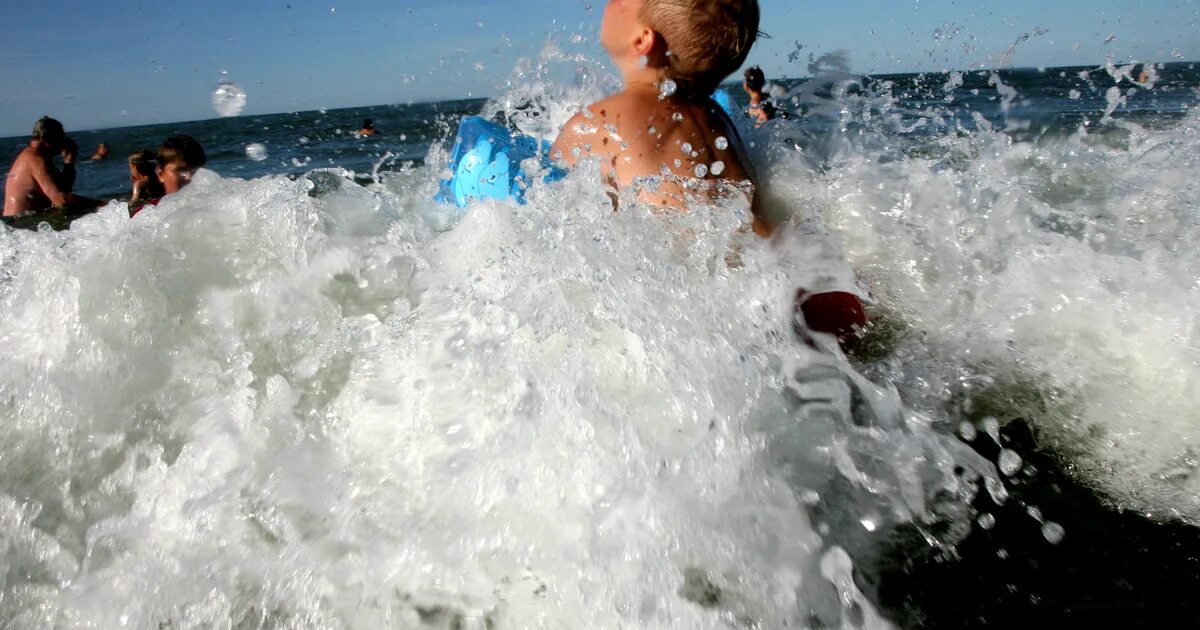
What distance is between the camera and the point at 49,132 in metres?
6.86

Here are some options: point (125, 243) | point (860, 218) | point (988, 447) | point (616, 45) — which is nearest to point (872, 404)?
point (988, 447)

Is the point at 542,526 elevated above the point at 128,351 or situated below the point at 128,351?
below

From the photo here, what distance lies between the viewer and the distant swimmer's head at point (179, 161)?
566 cm

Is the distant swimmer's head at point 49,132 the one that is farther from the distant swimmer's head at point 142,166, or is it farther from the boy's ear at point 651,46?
the boy's ear at point 651,46

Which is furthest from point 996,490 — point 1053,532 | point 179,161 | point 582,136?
point 179,161

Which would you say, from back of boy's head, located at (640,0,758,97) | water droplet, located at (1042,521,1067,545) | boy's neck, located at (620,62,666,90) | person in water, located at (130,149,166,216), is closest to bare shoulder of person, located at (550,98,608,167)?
boy's neck, located at (620,62,666,90)

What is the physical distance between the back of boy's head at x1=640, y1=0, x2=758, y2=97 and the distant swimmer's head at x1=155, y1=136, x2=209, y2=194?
15.3 ft

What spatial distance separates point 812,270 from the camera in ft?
6.85

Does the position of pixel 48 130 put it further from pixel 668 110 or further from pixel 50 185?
pixel 668 110

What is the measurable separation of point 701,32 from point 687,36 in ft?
0.14

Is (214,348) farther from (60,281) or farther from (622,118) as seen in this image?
(622,118)

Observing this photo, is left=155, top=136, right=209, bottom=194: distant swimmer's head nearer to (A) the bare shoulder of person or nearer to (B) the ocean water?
(B) the ocean water

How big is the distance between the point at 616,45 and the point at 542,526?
61.4 inches

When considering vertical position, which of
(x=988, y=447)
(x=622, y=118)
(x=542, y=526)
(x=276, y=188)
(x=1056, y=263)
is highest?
(x=622, y=118)
